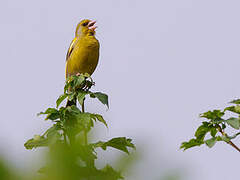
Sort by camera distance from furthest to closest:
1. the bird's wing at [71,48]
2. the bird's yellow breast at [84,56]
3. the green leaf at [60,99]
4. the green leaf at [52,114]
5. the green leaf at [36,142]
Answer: the bird's wing at [71,48], the bird's yellow breast at [84,56], the green leaf at [60,99], the green leaf at [52,114], the green leaf at [36,142]

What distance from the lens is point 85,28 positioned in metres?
6.54

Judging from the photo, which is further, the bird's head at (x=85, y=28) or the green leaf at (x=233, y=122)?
the bird's head at (x=85, y=28)

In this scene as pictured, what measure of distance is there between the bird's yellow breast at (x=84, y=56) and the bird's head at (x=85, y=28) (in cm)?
17

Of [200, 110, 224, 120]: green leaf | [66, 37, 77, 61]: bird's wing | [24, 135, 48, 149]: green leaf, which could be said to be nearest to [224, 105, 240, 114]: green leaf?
[200, 110, 224, 120]: green leaf

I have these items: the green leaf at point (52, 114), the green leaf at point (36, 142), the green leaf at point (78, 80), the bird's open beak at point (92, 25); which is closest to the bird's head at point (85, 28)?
the bird's open beak at point (92, 25)

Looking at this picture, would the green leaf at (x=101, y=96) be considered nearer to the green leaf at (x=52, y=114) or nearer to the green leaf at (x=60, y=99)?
the green leaf at (x=60, y=99)

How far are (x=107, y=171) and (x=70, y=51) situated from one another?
5.75 metres

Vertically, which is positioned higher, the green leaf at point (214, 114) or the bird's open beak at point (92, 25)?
the bird's open beak at point (92, 25)

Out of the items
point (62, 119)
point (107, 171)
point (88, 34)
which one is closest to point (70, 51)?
point (88, 34)

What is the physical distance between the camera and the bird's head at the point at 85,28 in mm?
6453

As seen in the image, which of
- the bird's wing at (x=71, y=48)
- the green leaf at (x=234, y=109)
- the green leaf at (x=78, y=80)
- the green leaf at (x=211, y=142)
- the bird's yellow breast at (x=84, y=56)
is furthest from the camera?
the bird's wing at (x=71, y=48)

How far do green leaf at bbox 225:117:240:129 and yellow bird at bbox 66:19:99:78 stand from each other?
14.2 feet

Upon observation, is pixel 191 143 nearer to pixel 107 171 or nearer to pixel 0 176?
pixel 107 171

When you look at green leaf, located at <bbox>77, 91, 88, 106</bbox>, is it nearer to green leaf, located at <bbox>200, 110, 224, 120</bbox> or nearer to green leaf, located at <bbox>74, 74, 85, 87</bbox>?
green leaf, located at <bbox>74, 74, 85, 87</bbox>
